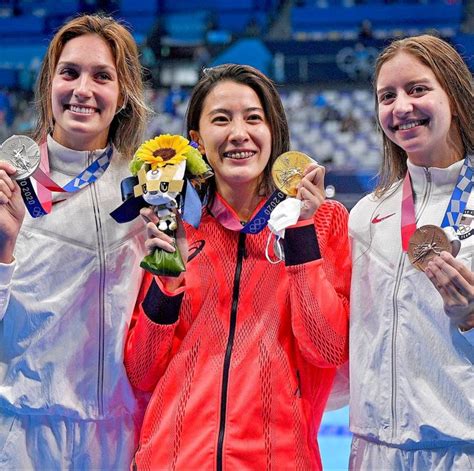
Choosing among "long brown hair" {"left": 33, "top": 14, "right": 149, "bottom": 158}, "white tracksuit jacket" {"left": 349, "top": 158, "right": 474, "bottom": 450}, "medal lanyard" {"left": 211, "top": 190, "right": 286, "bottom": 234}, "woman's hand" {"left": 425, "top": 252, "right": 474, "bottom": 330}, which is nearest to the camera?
"woman's hand" {"left": 425, "top": 252, "right": 474, "bottom": 330}

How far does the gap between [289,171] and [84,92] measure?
628 mm

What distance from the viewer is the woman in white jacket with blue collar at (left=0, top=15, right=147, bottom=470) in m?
2.11

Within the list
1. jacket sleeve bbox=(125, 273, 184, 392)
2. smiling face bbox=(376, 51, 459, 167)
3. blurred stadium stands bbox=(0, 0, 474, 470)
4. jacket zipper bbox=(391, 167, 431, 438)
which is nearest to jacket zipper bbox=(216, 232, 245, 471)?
jacket sleeve bbox=(125, 273, 184, 392)

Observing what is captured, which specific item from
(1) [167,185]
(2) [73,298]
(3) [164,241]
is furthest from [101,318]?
(1) [167,185]

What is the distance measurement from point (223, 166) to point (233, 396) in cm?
66

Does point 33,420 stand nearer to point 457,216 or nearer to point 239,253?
point 239,253

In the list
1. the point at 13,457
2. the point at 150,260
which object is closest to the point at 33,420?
the point at 13,457

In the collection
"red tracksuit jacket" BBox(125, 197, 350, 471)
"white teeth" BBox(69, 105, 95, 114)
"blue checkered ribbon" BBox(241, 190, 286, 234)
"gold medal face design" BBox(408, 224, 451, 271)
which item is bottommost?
"red tracksuit jacket" BBox(125, 197, 350, 471)

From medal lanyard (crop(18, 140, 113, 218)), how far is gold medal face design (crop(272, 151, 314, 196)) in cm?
53

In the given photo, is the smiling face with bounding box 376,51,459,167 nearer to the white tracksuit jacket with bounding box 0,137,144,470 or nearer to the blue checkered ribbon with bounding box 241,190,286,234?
the blue checkered ribbon with bounding box 241,190,286,234

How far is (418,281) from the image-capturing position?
1965 millimetres

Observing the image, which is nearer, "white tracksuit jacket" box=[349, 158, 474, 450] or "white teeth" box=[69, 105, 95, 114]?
"white tracksuit jacket" box=[349, 158, 474, 450]

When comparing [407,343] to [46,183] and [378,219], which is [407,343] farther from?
[46,183]

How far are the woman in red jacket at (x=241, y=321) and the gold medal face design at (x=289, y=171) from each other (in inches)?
0.9
